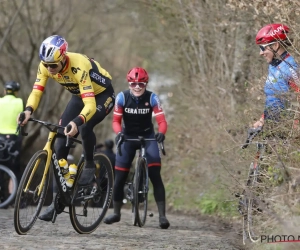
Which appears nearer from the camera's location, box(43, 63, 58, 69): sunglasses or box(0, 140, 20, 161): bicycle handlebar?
box(43, 63, 58, 69): sunglasses

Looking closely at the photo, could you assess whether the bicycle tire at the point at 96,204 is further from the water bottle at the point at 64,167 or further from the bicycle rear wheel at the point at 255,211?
the bicycle rear wheel at the point at 255,211

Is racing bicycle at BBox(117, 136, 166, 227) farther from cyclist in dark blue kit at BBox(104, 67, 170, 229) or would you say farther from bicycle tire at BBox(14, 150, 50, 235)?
bicycle tire at BBox(14, 150, 50, 235)

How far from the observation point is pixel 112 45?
93.8ft

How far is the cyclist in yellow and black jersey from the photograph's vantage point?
905 cm

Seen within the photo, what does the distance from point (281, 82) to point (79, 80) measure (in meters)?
2.27

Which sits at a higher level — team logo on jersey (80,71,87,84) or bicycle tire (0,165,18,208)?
team logo on jersey (80,71,87,84)

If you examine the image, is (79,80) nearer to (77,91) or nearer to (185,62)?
(77,91)

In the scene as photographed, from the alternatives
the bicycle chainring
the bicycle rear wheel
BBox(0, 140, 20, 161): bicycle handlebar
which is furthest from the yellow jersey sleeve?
BBox(0, 140, 20, 161): bicycle handlebar

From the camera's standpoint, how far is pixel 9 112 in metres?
14.3

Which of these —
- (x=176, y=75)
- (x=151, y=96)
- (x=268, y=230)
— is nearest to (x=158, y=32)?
(x=176, y=75)

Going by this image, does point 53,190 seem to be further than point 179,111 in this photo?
No

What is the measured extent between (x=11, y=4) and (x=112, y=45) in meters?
6.76

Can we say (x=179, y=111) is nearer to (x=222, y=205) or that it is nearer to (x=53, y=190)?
(x=222, y=205)

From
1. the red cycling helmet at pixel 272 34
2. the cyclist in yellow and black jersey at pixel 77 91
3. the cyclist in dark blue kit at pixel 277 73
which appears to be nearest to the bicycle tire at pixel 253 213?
the cyclist in dark blue kit at pixel 277 73
